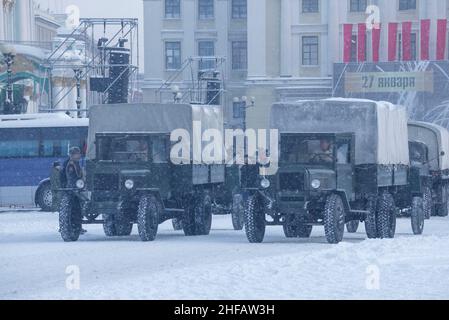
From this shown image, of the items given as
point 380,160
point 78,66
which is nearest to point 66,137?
point 78,66

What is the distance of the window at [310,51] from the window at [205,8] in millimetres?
10079

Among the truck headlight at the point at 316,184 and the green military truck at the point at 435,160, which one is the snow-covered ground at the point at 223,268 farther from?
the green military truck at the point at 435,160

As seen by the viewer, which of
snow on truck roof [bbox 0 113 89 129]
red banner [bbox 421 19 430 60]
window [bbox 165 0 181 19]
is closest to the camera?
snow on truck roof [bbox 0 113 89 129]

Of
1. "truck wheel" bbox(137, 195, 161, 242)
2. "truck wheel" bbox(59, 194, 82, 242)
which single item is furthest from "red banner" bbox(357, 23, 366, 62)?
"truck wheel" bbox(137, 195, 161, 242)

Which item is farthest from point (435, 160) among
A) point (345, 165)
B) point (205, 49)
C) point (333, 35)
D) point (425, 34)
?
point (205, 49)

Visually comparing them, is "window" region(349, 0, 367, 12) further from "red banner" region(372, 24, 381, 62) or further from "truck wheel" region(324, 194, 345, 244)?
"truck wheel" region(324, 194, 345, 244)

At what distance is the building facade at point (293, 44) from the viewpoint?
279 feet

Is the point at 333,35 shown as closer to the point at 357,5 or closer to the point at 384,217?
the point at 357,5

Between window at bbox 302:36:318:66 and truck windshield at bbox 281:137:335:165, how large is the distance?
208 ft

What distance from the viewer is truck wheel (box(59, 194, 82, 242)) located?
1003 inches

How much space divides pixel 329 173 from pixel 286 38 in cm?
6433

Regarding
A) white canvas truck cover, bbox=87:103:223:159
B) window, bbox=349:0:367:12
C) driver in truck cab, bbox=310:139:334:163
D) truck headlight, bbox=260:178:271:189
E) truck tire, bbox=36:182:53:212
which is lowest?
truck tire, bbox=36:182:53:212

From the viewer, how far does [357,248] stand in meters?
20.8
